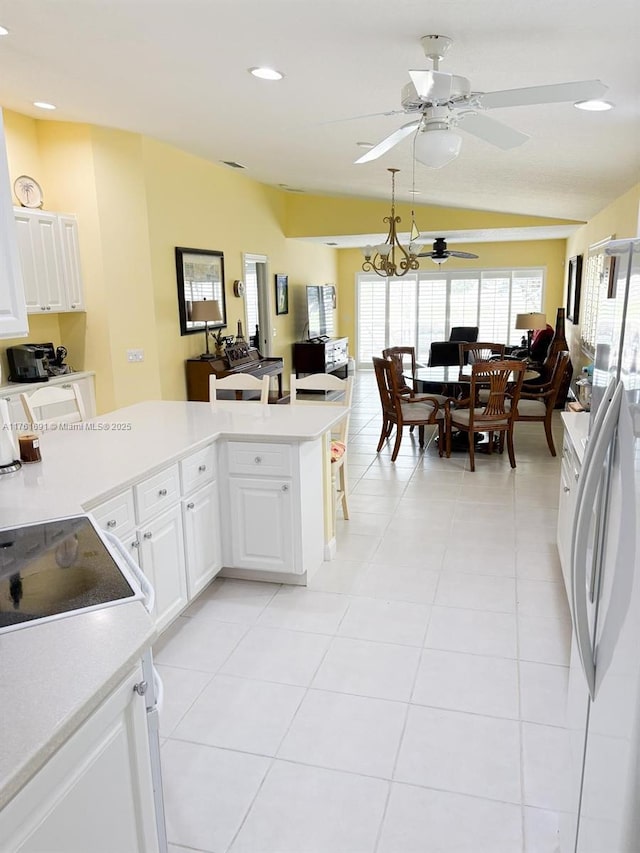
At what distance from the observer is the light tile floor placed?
6.16 ft

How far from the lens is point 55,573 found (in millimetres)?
1589

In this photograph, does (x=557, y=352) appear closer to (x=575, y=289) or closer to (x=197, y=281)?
(x=575, y=289)

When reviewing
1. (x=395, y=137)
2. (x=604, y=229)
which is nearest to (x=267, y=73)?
(x=395, y=137)

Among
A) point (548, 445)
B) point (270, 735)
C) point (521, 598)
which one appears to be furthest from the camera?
point (548, 445)

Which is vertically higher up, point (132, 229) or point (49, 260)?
point (132, 229)

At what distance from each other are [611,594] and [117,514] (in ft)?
5.90

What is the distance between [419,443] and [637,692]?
559 centimetres

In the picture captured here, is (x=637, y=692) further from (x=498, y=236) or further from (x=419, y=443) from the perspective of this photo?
(x=498, y=236)

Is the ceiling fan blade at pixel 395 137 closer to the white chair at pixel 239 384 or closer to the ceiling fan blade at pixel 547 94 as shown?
the ceiling fan blade at pixel 547 94

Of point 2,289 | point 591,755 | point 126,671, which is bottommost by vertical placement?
point 591,755

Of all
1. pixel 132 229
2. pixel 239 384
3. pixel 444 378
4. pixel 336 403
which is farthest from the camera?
pixel 444 378

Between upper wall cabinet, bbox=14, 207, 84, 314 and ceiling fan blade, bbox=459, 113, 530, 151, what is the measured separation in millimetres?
3584

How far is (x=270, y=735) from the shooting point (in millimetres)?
2246

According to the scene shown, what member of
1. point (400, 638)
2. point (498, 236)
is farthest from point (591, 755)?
point (498, 236)
